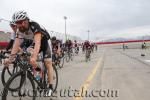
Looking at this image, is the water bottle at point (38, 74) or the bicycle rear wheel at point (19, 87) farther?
the water bottle at point (38, 74)

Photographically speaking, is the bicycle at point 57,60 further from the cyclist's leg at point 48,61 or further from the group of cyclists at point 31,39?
the cyclist's leg at point 48,61

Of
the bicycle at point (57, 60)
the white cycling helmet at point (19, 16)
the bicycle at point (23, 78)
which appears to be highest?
the white cycling helmet at point (19, 16)

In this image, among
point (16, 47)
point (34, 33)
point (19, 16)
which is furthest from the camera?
point (16, 47)

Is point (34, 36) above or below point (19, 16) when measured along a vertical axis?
below

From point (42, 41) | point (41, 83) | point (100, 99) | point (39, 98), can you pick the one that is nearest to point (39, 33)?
point (42, 41)

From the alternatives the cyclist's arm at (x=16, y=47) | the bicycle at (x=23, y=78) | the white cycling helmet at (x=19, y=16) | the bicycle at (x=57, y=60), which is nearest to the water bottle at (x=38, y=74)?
the bicycle at (x=23, y=78)

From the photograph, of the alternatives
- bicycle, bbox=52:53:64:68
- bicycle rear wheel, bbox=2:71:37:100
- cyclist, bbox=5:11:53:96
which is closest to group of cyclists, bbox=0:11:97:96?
cyclist, bbox=5:11:53:96

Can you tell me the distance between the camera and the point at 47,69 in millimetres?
8250

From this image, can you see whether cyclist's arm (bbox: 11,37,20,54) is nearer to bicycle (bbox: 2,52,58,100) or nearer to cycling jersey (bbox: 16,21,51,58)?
cycling jersey (bbox: 16,21,51,58)

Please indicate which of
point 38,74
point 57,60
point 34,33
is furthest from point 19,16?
point 57,60

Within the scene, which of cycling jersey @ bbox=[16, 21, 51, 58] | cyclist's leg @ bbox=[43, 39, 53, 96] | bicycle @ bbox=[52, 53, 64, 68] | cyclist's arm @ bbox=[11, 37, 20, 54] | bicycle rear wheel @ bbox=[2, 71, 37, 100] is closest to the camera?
bicycle rear wheel @ bbox=[2, 71, 37, 100]

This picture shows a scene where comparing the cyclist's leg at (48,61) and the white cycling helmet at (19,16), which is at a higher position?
the white cycling helmet at (19,16)

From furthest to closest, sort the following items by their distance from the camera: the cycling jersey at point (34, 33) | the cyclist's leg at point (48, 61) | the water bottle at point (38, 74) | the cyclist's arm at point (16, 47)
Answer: the cyclist's leg at point (48, 61) → the cyclist's arm at point (16, 47) → the water bottle at point (38, 74) → the cycling jersey at point (34, 33)

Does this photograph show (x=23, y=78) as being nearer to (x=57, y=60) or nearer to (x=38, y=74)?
(x=38, y=74)
